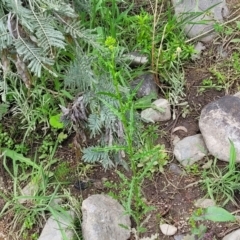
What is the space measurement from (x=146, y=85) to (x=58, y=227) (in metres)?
0.77

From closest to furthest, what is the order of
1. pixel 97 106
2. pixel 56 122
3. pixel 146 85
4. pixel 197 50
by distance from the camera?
pixel 97 106
pixel 56 122
pixel 146 85
pixel 197 50

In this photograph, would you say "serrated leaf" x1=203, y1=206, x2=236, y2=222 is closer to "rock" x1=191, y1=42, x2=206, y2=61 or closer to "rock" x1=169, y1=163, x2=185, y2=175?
"rock" x1=169, y1=163, x2=185, y2=175

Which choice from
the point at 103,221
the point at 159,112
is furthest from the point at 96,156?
the point at 159,112

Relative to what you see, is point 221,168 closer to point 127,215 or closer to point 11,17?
point 127,215

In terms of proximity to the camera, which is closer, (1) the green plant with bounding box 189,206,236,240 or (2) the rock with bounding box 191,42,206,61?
(1) the green plant with bounding box 189,206,236,240

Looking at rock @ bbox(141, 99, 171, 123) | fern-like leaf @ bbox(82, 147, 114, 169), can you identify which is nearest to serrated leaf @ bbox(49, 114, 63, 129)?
fern-like leaf @ bbox(82, 147, 114, 169)

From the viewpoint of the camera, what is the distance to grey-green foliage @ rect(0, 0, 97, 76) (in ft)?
6.73

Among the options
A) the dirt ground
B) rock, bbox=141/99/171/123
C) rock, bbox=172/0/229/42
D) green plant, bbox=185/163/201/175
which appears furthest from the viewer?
rock, bbox=172/0/229/42

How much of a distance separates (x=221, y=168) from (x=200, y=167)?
87mm

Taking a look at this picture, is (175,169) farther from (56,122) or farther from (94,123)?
(56,122)

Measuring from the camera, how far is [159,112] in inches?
100

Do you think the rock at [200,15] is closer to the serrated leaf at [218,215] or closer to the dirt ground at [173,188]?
the dirt ground at [173,188]

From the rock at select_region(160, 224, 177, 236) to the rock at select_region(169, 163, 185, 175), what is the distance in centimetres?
25

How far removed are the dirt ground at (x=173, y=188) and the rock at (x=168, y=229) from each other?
0.02 metres
